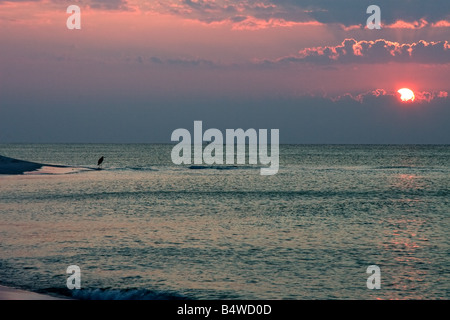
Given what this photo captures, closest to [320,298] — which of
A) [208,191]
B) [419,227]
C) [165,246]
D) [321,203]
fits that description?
[165,246]

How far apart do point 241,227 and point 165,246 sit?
7421mm

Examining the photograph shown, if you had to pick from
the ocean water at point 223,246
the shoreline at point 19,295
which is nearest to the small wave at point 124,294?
the ocean water at point 223,246

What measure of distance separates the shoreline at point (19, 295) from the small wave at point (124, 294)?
784mm

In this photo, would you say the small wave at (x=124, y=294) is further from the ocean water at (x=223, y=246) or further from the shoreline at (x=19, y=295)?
the shoreline at (x=19, y=295)

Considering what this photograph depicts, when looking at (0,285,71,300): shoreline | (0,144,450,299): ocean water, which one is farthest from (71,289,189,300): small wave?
(0,285,71,300): shoreline

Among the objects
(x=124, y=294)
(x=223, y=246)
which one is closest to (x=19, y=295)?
(x=124, y=294)

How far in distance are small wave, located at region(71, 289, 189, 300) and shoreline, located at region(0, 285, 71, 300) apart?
78cm

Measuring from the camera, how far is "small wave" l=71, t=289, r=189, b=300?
56.8 ft

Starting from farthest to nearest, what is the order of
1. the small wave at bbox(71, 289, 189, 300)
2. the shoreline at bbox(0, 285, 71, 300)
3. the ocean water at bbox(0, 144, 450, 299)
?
the ocean water at bbox(0, 144, 450, 299)
the small wave at bbox(71, 289, 189, 300)
the shoreline at bbox(0, 285, 71, 300)

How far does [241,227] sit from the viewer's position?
31.5 m

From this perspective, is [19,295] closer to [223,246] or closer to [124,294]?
[124,294]

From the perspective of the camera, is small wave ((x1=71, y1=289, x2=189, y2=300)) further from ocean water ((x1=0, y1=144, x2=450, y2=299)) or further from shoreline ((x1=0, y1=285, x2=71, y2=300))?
shoreline ((x1=0, y1=285, x2=71, y2=300))
